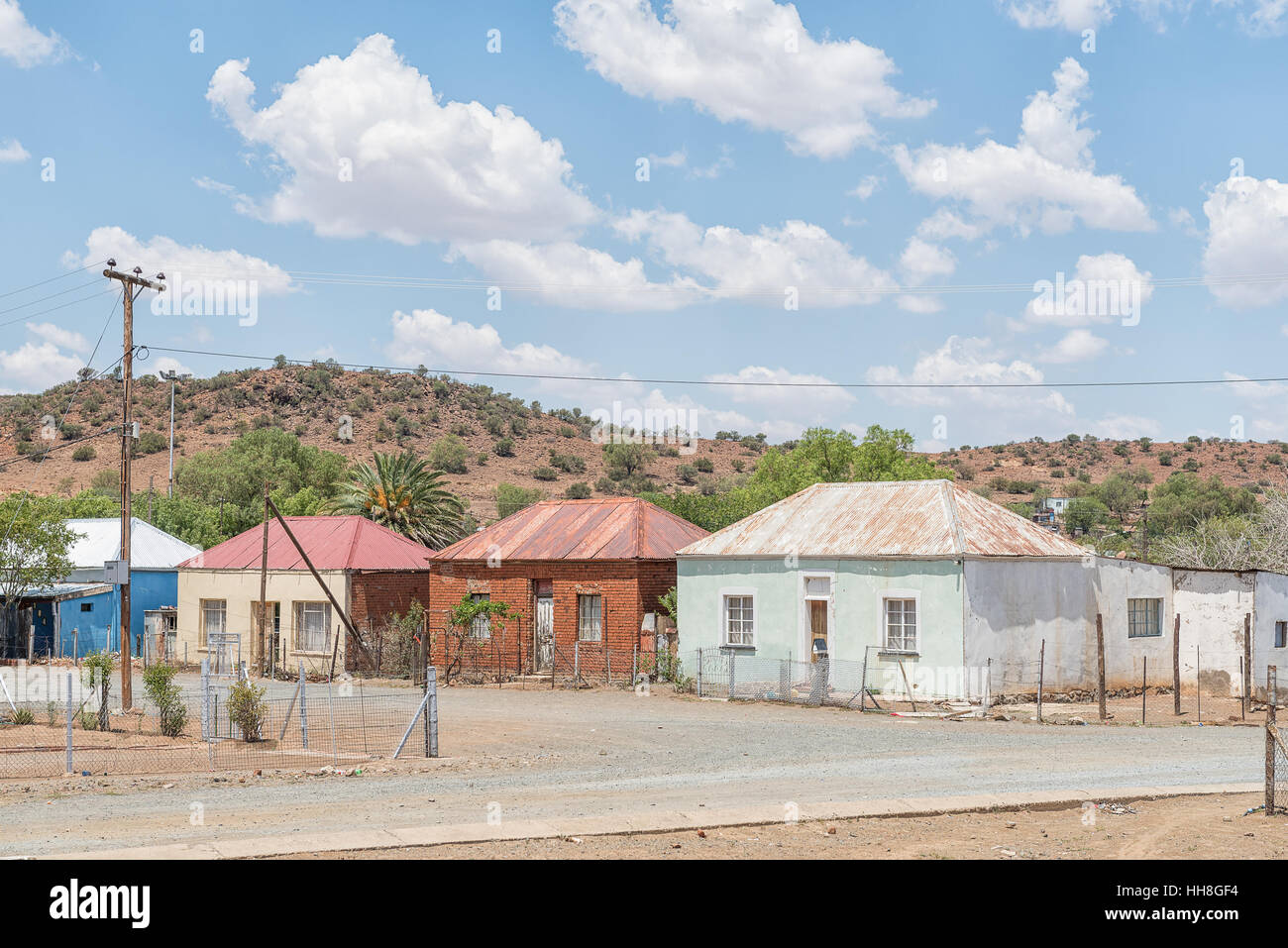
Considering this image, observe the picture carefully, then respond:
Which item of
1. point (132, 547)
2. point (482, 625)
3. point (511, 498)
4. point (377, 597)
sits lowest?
point (482, 625)

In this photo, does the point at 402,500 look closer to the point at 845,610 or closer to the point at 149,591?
the point at 149,591

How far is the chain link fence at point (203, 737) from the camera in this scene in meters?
18.6

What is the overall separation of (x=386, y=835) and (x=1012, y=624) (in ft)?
63.6

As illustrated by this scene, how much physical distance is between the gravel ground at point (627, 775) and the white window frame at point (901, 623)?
8.67ft

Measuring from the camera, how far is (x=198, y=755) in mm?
19406

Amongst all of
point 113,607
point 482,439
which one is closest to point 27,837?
point 113,607

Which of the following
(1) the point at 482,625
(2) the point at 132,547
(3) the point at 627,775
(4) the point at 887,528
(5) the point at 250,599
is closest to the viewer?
(3) the point at 627,775

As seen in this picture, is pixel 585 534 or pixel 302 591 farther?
pixel 302 591

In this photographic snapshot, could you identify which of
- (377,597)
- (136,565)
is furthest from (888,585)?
(136,565)

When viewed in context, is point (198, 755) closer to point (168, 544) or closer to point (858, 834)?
point (858, 834)

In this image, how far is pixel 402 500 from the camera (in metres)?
51.9

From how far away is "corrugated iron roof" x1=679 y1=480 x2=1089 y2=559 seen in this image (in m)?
28.4

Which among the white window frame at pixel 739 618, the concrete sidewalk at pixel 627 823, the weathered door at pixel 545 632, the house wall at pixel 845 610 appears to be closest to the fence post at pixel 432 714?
the concrete sidewalk at pixel 627 823

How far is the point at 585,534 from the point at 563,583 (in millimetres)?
1805
